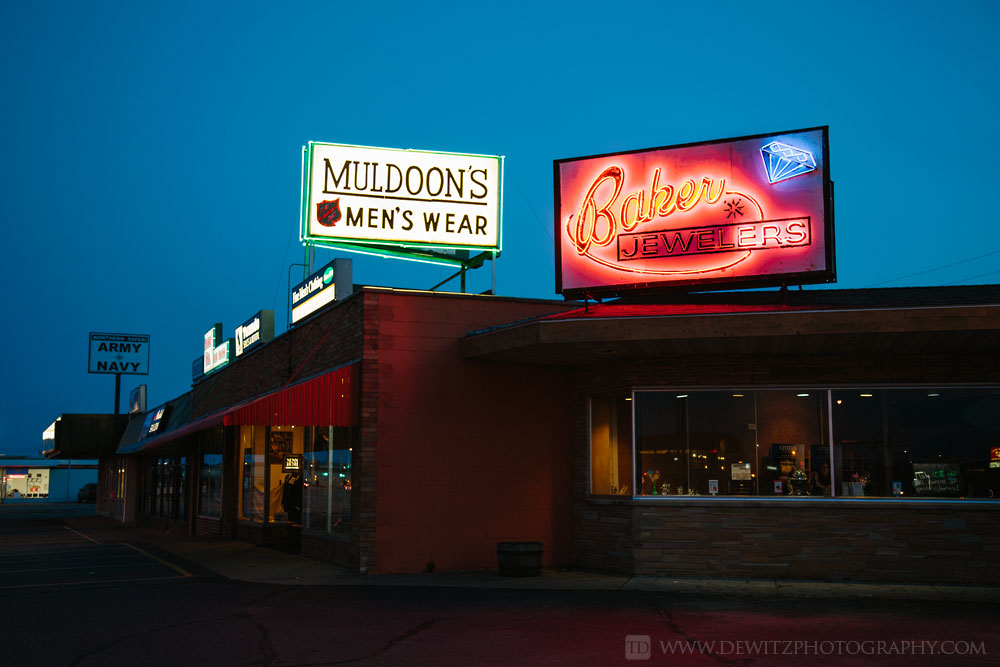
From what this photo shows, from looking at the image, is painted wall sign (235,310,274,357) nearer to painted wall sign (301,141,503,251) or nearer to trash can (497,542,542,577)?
painted wall sign (301,141,503,251)

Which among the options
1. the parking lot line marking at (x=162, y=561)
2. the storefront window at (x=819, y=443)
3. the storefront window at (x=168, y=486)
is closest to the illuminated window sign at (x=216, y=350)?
the storefront window at (x=168, y=486)

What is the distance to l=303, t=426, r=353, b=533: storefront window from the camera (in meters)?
17.1

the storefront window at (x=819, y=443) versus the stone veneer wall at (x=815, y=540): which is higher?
the storefront window at (x=819, y=443)

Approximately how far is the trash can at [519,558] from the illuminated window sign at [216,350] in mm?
14828

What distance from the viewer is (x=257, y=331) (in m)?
24.2

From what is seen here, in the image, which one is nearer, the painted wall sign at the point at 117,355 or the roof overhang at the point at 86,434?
the roof overhang at the point at 86,434

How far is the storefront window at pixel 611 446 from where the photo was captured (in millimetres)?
15623

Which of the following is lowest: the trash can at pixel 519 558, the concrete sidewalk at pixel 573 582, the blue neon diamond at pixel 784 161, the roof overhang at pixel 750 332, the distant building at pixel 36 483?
the distant building at pixel 36 483

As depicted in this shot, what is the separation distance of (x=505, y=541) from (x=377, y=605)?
4316mm

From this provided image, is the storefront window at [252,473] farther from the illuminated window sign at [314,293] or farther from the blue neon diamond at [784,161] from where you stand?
the blue neon diamond at [784,161]

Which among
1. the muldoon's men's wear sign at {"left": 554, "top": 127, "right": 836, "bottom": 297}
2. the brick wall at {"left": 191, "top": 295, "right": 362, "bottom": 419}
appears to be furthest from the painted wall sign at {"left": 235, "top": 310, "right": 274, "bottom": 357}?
the muldoon's men's wear sign at {"left": 554, "top": 127, "right": 836, "bottom": 297}

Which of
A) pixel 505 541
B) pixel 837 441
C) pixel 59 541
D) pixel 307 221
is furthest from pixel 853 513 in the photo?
pixel 59 541

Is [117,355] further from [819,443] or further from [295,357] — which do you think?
[819,443]

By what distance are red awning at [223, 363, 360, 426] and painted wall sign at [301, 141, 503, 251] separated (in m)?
4.96
